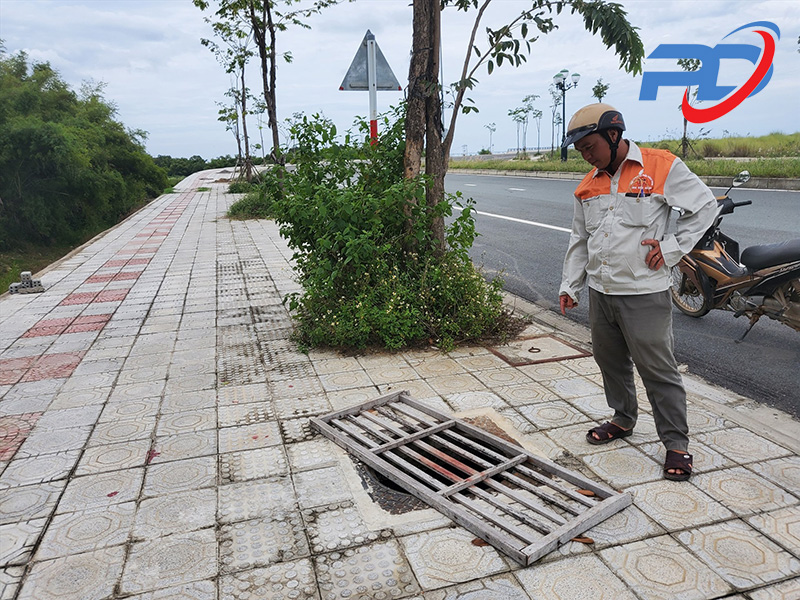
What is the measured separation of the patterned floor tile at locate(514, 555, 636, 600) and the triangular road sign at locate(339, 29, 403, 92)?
18.2 ft

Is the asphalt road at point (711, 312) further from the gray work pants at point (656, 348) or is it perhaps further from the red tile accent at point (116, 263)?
the red tile accent at point (116, 263)

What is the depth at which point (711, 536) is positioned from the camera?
8.05ft

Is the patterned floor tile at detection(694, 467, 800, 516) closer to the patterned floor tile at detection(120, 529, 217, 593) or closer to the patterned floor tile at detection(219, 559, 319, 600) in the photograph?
the patterned floor tile at detection(219, 559, 319, 600)

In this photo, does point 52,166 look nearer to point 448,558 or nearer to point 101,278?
point 101,278

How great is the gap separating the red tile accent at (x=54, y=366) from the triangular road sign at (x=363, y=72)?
383 cm

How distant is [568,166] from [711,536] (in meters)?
24.7

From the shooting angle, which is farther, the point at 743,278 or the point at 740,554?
the point at 743,278

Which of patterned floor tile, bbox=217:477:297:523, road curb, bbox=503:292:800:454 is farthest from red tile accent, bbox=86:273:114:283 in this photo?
road curb, bbox=503:292:800:454

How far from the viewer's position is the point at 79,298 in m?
7.38

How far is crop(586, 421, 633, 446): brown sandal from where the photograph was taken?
128 inches

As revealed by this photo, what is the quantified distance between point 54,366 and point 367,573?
368 cm

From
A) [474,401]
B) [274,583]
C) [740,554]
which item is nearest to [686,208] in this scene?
[740,554]

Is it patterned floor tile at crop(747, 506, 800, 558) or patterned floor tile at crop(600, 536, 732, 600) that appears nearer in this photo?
patterned floor tile at crop(600, 536, 732, 600)

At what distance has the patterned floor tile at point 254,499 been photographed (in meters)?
2.72
